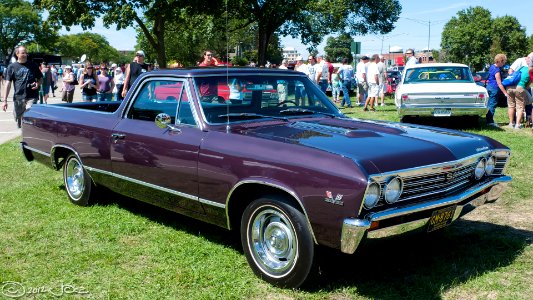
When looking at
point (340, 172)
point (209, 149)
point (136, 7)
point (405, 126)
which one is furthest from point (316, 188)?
point (136, 7)

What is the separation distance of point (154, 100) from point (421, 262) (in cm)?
288

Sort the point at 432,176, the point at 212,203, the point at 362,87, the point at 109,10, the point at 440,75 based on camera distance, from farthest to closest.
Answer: the point at 109,10 → the point at 362,87 → the point at 440,75 → the point at 212,203 → the point at 432,176

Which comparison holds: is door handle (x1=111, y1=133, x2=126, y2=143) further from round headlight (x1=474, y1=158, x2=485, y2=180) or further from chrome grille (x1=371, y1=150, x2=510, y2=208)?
round headlight (x1=474, y1=158, x2=485, y2=180)

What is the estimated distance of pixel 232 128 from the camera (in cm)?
446

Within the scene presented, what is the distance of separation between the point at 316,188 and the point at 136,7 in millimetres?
22432

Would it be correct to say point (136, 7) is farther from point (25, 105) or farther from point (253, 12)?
point (25, 105)

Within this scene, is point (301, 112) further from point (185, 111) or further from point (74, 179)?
point (74, 179)

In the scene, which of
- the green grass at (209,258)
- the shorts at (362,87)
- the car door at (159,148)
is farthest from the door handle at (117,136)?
the shorts at (362,87)

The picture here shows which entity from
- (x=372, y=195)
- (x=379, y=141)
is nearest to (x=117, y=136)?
(x=379, y=141)

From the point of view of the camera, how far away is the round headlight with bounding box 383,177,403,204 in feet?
11.5

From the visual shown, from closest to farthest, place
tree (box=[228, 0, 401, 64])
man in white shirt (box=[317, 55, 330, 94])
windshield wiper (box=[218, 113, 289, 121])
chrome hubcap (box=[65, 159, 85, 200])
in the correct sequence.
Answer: windshield wiper (box=[218, 113, 289, 121]) < chrome hubcap (box=[65, 159, 85, 200]) < man in white shirt (box=[317, 55, 330, 94]) < tree (box=[228, 0, 401, 64])

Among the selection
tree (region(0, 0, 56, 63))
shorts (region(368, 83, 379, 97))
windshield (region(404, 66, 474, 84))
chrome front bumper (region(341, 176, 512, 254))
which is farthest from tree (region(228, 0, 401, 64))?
tree (region(0, 0, 56, 63))

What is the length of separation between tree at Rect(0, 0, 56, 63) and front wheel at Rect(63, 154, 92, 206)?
97817mm

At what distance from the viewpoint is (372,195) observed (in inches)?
134
